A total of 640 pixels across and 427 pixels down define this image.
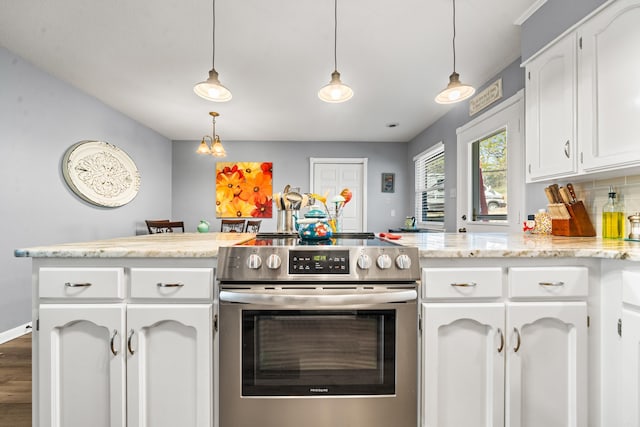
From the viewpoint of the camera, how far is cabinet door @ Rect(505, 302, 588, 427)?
1148 millimetres

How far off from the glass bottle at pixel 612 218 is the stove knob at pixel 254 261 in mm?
1854

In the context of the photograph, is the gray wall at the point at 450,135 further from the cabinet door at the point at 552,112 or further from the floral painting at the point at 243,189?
the floral painting at the point at 243,189

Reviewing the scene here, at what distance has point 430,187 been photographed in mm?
4664

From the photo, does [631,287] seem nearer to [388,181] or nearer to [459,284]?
[459,284]

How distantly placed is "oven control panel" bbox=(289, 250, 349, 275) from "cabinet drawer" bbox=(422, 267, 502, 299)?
33cm

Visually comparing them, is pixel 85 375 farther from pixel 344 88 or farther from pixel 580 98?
pixel 580 98

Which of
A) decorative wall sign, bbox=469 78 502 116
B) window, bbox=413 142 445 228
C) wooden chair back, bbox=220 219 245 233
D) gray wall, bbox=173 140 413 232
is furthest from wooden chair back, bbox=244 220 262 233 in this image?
decorative wall sign, bbox=469 78 502 116

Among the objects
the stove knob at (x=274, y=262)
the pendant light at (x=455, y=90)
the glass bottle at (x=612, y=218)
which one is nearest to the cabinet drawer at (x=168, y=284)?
the stove knob at (x=274, y=262)

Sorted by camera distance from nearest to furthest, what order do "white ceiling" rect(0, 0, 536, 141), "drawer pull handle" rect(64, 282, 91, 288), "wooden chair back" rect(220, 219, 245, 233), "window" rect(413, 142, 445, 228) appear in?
"drawer pull handle" rect(64, 282, 91, 288), "white ceiling" rect(0, 0, 536, 141), "window" rect(413, 142, 445, 228), "wooden chair back" rect(220, 219, 245, 233)

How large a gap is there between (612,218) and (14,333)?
454 centimetres

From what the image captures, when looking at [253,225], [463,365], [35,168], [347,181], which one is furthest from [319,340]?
[347,181]

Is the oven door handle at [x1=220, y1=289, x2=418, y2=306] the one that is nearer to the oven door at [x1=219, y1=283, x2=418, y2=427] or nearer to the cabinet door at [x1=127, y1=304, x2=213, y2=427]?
the oven door at [x1=219, y1=283, x2=418, y2=427]

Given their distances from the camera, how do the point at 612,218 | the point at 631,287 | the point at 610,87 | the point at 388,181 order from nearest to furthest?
the point at 631,287
the point at 610,87
the point at 612,218
the point at 388,181

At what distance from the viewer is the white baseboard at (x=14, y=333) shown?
251cm
